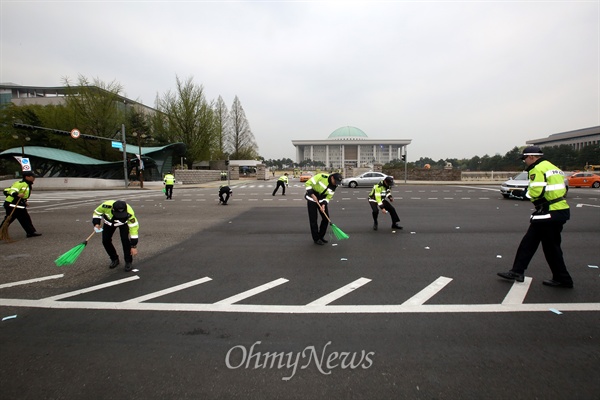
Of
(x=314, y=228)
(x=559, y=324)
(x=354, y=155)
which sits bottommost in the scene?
(x=559, y=324)

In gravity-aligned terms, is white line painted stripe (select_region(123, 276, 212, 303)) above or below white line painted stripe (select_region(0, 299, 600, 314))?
above

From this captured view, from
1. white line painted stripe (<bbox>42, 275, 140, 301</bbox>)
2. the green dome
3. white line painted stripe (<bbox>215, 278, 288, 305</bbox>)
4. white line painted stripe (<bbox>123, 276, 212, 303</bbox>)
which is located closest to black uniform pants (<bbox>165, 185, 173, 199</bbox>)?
white line painted stripe (<bbox>42, 275, 140, 301</bbox>)

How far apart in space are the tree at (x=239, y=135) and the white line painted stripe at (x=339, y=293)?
6920 cm

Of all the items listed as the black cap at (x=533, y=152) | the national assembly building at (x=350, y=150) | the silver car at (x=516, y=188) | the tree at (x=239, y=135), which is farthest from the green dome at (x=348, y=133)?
the black cap at (x=533, y=152)

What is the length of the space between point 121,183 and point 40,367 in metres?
35.3

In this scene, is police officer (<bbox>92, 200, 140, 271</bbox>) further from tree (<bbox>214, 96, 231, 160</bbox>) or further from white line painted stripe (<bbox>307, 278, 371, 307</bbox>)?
tree (<bbox>214, 96, 231, 160</bbox>)

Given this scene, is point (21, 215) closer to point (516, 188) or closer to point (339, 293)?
point (339, 293)

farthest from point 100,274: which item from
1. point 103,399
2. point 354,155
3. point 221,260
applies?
point 354,155

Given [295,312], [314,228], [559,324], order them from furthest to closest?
1. [314,228]
2. [295,312]
3. [559,324]

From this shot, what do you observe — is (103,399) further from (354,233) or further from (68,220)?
(68,220)

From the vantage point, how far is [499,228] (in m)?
9.16

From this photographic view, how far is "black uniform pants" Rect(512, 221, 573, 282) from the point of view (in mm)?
4359

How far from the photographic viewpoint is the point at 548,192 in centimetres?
436

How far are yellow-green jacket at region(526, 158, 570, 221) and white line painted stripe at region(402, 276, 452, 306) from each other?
156cm
